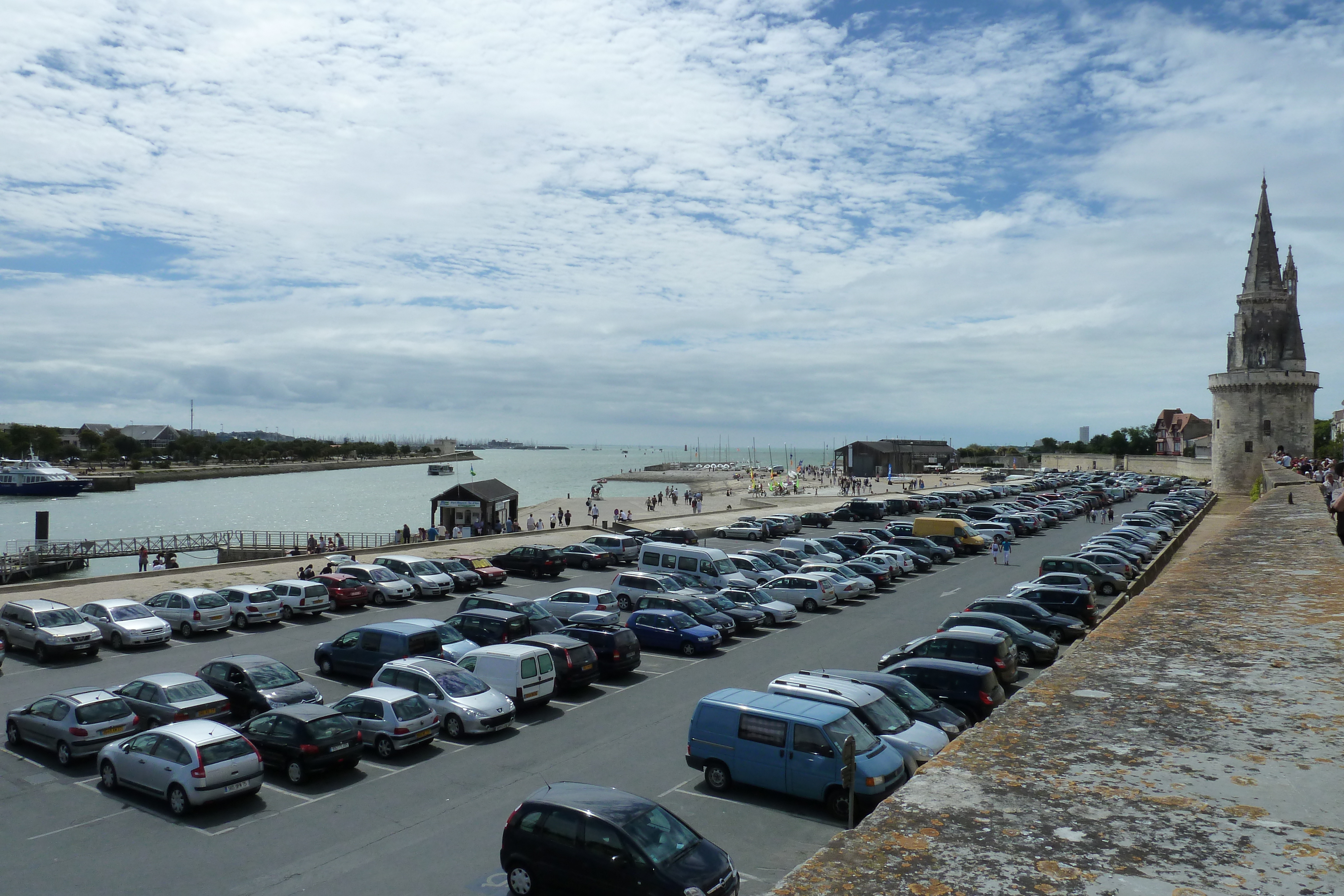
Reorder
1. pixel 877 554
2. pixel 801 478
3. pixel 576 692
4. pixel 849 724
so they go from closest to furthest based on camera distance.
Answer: pixel 849 724, pixel 576 692, pixel 877 554, pixel 801 478

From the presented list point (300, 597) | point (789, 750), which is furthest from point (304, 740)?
point (300, 597)

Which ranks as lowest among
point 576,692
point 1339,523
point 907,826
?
point 576,692

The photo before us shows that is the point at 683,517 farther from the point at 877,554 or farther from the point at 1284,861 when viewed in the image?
the point at 1284,861

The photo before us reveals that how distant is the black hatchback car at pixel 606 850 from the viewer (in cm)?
902

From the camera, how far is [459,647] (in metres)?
20.4

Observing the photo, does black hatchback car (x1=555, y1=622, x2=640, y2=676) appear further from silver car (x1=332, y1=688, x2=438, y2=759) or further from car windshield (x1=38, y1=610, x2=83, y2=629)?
car windshield (x1=38, y1=610, x2=83, y2=629)

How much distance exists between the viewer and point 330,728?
1399 centimetres

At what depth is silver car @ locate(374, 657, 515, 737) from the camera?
15.9m

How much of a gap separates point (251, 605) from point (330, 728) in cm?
1338

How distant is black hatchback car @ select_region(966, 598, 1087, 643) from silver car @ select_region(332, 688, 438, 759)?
14.3m

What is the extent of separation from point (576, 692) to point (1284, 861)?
1717cm

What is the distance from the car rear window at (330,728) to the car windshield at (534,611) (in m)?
9.33

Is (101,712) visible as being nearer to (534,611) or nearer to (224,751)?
(224,751)

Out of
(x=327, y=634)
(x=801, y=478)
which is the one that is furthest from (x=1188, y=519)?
(x=801, y=478)
